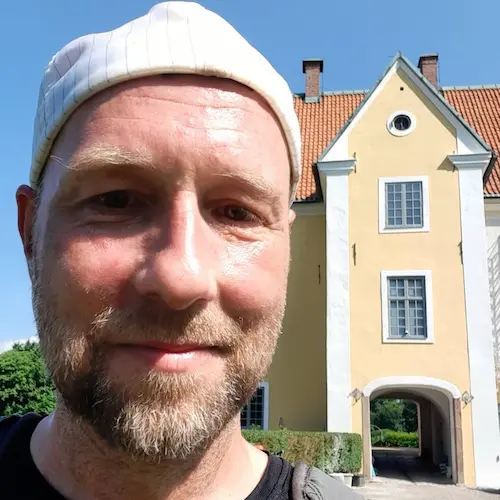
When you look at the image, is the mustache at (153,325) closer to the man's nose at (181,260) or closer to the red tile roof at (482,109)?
the man's nose at (181,260)

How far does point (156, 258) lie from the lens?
945 mm

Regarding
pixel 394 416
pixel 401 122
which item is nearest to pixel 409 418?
pixel 394 416

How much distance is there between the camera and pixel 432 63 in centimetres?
2066

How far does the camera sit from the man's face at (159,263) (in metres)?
0.92

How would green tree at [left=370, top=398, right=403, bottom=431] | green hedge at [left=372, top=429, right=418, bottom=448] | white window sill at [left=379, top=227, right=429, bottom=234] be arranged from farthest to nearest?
green tree at [left=370, top=398, right=403, bottom=431], green hedge at [left=372, top=429, right=418, bottom=448], white window sill at [left=379, top=227, right=429, bottom=234]

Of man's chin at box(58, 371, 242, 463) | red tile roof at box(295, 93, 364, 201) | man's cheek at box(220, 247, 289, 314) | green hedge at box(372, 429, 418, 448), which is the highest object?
red tile roof at box(295, 93, 364, 201)

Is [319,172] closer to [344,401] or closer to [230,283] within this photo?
[344,401]

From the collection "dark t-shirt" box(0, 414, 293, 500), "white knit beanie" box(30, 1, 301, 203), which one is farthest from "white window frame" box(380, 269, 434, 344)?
"white knit beanie" box(30, 1, 301, 203)

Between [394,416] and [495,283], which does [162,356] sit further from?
[394,416]

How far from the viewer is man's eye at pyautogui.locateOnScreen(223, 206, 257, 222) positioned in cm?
110

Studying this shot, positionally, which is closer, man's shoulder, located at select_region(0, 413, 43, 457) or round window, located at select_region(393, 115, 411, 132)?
man's shoulder, located at select_region(0, 413, 43, 457)

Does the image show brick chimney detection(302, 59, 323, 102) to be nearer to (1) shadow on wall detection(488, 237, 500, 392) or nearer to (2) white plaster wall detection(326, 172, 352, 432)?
(2) white plaster wall detection(326, 172, 352, 432)

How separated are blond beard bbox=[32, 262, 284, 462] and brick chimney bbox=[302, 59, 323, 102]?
21462 millimetres

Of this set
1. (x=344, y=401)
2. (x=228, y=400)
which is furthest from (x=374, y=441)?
(x=228, y=400)
